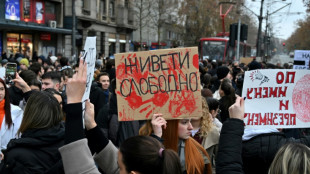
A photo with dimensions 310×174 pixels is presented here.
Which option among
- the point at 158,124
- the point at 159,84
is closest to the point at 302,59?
the point at 159,84

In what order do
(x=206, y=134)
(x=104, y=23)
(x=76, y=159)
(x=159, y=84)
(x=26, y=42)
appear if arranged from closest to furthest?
(x=76, y=159) → (x=159, y=84) → (x=206, y=134) → (x=26, y=42) → (x=104, y=23)

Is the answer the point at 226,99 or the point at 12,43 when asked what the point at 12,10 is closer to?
the point at 12,43

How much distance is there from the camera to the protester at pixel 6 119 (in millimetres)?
A: 4215


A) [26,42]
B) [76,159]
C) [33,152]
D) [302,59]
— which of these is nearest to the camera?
[76,159]

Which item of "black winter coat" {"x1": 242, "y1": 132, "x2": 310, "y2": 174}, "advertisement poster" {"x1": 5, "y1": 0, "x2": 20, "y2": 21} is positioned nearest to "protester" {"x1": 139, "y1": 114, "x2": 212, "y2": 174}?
"black winter coat" {"x1": 242, "y1": 132, "x2": 310, "y2": 174}

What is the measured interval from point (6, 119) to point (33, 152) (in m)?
1.72

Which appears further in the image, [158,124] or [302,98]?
[302,98]

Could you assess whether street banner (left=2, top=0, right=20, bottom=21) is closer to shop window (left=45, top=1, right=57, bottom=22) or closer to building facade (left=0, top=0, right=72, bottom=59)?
building facade (left=0, top=0, right=72, bottom=59)

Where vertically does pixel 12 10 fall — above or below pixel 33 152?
above

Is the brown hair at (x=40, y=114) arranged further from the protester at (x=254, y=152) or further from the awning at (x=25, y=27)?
the awning at (x=25, y=27)

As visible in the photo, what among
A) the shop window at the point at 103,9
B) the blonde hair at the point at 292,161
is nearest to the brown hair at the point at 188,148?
the blonde hair at the point at 292,161

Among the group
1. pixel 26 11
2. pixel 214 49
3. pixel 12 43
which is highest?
pixel 26 11

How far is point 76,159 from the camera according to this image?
221 centimetres

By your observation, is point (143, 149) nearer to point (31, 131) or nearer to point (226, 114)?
point (31, 131)
